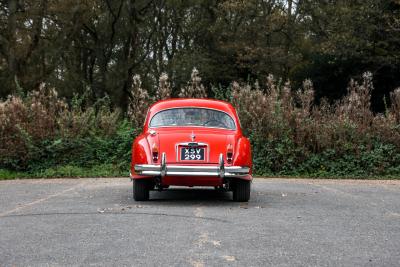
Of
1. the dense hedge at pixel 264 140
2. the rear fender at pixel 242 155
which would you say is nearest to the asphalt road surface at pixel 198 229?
the rear fender at pixel 242 155

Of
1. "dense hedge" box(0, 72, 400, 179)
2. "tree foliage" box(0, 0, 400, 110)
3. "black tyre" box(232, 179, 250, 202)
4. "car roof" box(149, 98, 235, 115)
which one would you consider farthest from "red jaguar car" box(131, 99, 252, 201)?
"tree foliage" box(0, 0, 400, 110)

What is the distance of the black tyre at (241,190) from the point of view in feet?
33.7

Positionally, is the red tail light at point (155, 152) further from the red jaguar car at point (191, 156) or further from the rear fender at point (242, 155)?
the rear fender at point (242, 155)

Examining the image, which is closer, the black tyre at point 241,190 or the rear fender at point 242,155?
the rear fender at point 242,155

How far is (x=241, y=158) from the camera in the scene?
988 cm

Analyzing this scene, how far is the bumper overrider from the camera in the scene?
31.2 ft

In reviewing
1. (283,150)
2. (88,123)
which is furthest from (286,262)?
(88,123)

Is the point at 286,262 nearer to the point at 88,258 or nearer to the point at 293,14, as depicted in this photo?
the point at 88,258

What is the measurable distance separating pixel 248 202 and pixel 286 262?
16.4 ft

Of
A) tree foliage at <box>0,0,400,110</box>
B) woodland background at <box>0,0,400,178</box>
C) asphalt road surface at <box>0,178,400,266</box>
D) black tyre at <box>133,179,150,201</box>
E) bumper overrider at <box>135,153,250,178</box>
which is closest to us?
asphalt road surface at <box>0,178,400,266</box>

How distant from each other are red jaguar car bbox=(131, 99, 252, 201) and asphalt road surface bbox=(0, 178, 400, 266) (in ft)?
1.15

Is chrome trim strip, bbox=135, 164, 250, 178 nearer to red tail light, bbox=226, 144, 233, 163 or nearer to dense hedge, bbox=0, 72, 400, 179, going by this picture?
red tail light, bbox=226, 144, 233, 163

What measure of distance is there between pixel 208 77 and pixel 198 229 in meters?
32.2

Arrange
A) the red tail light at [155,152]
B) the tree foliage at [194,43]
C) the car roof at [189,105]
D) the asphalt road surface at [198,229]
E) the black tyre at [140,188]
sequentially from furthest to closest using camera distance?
the tree foliage at [194,43], the car roof at [189,105], the black tyre at [140,188], the red tail light at [155,152], the asphalt road surface at [198,229]
